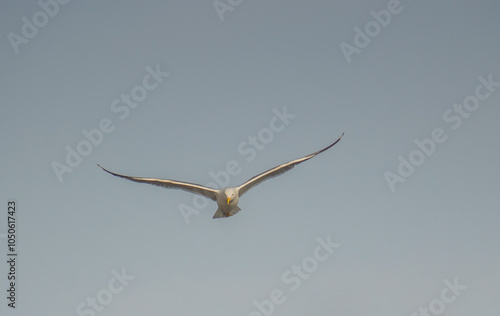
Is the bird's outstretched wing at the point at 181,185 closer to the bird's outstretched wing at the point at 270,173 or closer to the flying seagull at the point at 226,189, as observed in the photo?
the flying seagull at the point at 226,189

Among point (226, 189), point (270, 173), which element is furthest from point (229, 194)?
point (270, 173)

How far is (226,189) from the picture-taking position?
21312mm

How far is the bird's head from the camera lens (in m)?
21.0

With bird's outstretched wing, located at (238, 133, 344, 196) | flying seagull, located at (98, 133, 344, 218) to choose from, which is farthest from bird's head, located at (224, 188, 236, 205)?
bird's outstretched wing, located at (238, 133, 344, 196)

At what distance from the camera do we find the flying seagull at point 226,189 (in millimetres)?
21172

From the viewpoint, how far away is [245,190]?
73.8 feet

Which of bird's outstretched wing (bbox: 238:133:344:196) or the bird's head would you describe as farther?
bird's outstretched wing (bbox: 238:133:344:196)

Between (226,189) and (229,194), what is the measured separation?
395 millimetres

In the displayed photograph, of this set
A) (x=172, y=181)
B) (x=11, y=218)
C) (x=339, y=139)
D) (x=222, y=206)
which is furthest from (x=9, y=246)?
(x=339, y=139)

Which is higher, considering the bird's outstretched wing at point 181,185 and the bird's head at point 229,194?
the bird's outstretched wing at point 181,185

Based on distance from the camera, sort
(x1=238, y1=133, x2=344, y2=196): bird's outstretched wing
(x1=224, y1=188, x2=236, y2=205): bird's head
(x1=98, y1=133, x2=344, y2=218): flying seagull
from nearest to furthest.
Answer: (x1=224, y1=188, x2=236, y2=205): bird's head → (x1=98, y1=133, x2=344, y2=218): flying seagull → (x1=238, y1=133, x2=344, y2=196): bird's outstretched wing

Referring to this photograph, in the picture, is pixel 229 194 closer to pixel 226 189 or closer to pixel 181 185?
pixel 226 189

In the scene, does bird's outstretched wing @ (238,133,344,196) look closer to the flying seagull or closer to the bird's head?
the flying seagull

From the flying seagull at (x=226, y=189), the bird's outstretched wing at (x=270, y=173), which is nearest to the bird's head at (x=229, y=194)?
the flying seagull at (x=226, y=189)
